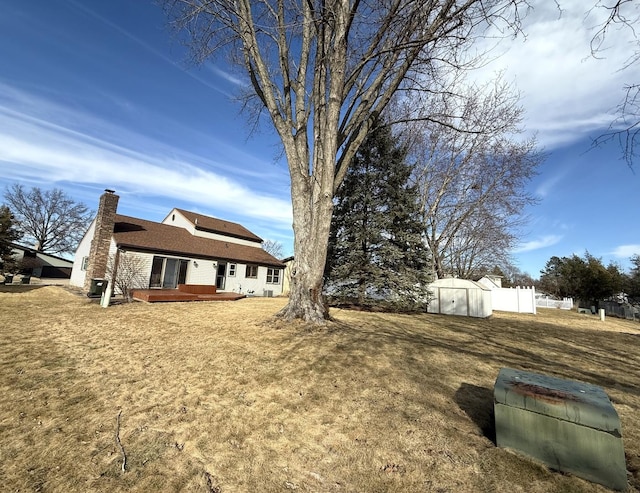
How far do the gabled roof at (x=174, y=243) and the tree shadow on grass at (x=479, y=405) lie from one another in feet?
55.7

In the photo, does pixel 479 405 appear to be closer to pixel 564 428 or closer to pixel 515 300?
pixel 564 428

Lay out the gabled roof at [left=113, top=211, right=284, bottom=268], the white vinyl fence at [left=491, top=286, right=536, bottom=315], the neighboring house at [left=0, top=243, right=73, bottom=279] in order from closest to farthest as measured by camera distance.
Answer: the gabled roof at [left=113, top=211, right=284, bottom=268] < the white vinyl fence at [left=491, top=286, right=536, bottom=315] < the neighboring house at [left=0, top=243, right=73, bottom=279]

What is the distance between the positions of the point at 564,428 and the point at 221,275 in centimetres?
1984

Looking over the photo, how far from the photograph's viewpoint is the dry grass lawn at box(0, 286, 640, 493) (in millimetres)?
2359

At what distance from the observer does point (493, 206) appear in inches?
738

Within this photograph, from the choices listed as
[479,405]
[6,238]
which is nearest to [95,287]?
[6,238]

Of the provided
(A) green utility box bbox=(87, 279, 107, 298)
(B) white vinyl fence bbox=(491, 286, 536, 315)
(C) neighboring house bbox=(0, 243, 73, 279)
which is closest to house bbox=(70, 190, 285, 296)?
(A) green utility box bbox=(87, 279, 107, 298)

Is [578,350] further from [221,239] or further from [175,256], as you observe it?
[221,239]

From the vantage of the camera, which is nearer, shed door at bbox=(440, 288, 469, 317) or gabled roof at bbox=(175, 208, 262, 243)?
shed door at bbox=(440, 288, 469, 317)

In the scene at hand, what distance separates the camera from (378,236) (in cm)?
1408

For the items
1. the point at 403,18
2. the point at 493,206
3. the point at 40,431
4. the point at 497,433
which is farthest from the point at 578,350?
the point at 493,206

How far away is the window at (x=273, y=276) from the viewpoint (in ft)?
76.2

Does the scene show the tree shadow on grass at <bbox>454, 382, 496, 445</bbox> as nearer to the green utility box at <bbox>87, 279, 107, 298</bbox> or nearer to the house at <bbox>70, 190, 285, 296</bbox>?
the green utility box at <bbox>87, 279, 107, 298</bbox>

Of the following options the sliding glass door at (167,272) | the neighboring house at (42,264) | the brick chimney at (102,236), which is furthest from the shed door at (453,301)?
the neighboring house at (42,264)
